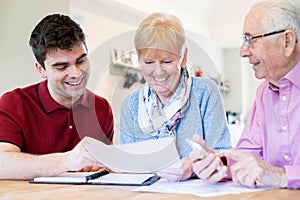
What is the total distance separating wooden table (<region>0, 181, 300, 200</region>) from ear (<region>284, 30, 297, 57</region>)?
460 millimetres

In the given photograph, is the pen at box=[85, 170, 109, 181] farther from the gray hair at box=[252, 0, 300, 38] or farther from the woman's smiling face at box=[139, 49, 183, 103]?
the gray hair at box=[252, 0, 300, 38]

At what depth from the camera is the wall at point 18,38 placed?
7.98ft

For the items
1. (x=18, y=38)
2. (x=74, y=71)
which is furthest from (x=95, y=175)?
(x=18, y=38)

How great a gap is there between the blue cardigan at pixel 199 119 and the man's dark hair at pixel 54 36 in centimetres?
38

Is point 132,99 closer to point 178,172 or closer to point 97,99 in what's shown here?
point 97,99

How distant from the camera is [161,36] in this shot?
130 centimetres

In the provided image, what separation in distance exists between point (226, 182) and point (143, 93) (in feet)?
1.47

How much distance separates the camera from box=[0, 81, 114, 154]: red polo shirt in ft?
4.98

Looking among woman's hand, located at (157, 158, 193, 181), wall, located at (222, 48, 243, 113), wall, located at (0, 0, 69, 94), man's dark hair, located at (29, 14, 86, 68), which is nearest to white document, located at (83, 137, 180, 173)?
woman's hand, located at (157, 158, 193, 181)

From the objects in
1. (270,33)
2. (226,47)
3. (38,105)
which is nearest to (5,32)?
(38,105)

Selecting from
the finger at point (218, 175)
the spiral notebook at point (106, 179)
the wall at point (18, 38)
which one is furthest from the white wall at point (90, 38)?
the finger at point (218, 175)

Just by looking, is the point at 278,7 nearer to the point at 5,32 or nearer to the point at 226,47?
the point at 5,32

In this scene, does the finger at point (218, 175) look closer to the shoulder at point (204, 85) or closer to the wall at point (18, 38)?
the shoulder at point (204, 85)

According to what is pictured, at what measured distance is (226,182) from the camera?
4.05 ft
